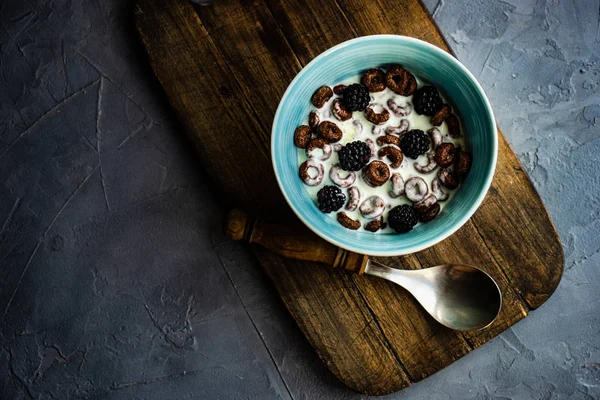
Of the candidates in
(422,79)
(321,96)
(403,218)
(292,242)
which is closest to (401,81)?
(422,79)

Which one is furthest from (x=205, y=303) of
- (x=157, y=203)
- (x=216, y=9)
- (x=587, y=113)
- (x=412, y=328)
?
(x=587, y=113)

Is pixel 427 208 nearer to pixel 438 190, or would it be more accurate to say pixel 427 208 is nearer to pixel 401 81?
pixel 438 190

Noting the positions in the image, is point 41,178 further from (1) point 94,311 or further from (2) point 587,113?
(2) point 587,113

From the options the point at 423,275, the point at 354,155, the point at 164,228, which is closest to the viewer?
the point at 354,155

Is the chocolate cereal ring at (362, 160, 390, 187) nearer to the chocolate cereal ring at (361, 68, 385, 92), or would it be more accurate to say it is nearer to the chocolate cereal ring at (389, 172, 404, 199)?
the chocolate cereal ring at (389, 172, 404, 199)

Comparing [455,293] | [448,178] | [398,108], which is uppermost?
[398,108]

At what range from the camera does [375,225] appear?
40.3 inches

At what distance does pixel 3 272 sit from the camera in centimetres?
131

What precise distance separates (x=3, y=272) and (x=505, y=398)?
124cm

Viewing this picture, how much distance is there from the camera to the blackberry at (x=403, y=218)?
100 centimetres

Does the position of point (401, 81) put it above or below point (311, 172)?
above

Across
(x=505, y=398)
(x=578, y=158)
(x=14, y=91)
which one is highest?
(x=14, y=91)

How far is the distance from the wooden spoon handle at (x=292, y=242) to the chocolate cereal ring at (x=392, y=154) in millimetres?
200

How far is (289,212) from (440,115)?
37 centimetres
